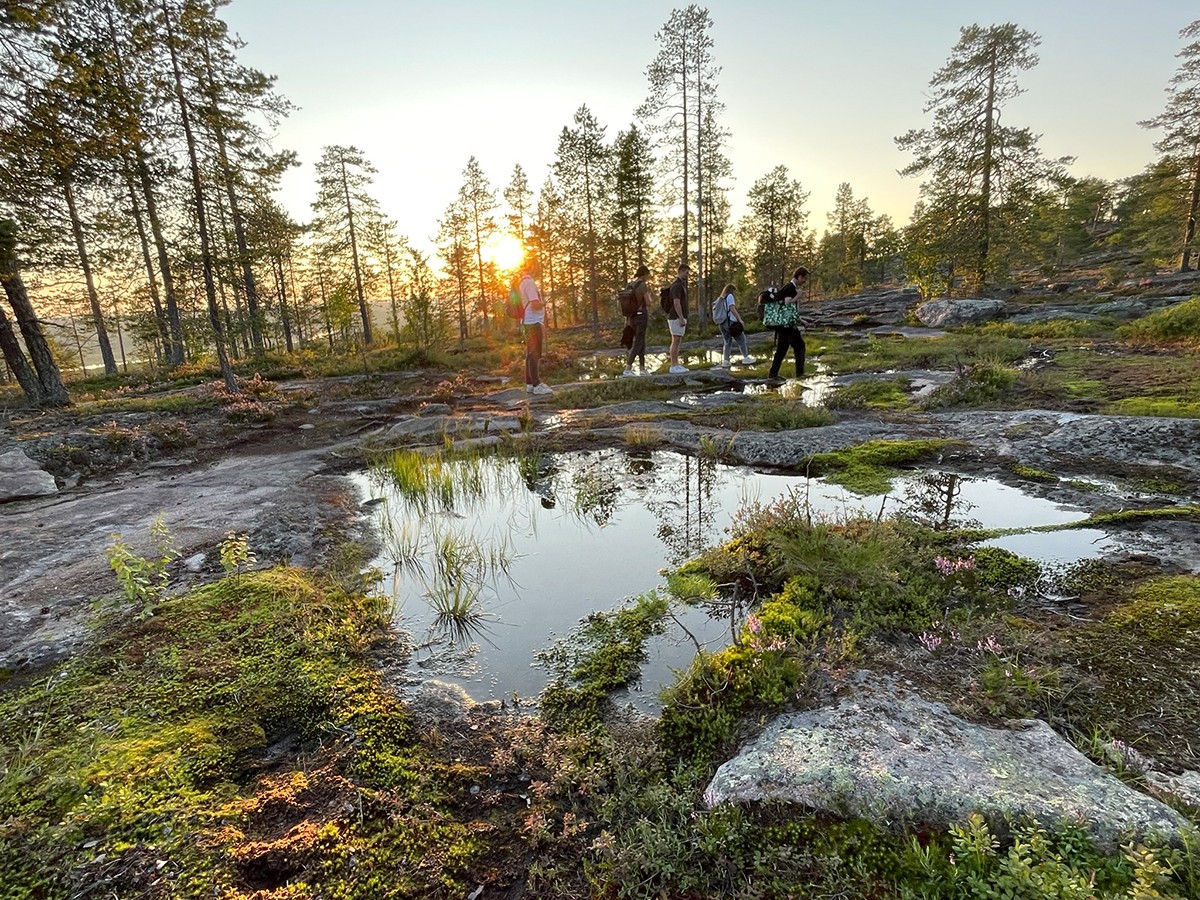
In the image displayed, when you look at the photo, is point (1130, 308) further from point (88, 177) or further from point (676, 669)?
point (88, 177)

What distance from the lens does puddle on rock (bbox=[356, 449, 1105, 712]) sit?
3.41 metres

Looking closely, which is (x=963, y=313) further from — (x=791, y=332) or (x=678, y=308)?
(x=678, y=308)

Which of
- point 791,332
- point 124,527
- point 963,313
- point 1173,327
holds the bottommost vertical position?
point 124,527

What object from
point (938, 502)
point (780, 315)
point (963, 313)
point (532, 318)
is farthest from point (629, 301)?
point (963, 313)

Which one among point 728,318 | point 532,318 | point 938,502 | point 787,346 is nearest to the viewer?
point 938,502

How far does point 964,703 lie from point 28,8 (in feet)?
50.4

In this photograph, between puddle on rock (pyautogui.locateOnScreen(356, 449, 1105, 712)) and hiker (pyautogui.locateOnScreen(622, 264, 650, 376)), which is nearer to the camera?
puddle on rock (pyautogui.locateOnScreen(356, 449, 1105, 712))

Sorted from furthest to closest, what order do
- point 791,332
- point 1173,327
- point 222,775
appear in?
point 1173,327 → point 791,332 → point 222,775

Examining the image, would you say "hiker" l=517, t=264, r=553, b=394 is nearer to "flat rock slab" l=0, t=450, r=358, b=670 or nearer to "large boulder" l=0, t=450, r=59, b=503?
"flat rock slab" l=0, t=450, r=358, b=670

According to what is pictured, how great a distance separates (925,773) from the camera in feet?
6.39

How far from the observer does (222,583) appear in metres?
4.06

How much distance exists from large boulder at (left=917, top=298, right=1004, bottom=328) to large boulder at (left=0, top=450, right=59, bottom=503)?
28290 mm

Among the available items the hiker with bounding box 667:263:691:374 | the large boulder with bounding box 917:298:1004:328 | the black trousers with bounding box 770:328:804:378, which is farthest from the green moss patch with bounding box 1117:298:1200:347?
the hiker with bounding box 667:263:691:374

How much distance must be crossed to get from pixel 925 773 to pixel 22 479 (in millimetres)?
A: 10332
